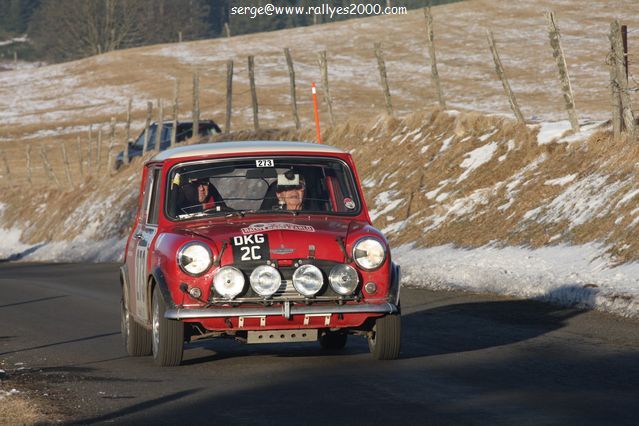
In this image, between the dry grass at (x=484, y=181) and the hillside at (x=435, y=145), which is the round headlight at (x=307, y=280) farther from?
the dry grass at (x=484, y=181)

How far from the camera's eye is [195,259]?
1026 cm

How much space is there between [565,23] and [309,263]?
78.1m

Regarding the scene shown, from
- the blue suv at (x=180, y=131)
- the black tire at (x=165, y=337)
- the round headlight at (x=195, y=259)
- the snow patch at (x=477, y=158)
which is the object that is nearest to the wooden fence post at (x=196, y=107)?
the blue suv at (x=180, y=131)

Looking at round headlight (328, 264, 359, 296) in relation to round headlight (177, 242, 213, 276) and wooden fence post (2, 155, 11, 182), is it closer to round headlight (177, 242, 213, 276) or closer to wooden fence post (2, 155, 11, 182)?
round headlight (177, 242, 213, 276)

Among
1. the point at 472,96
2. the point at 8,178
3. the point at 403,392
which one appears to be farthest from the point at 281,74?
the point at 403,392

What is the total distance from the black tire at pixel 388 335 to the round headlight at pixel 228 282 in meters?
1.12

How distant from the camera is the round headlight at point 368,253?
34.0 feet

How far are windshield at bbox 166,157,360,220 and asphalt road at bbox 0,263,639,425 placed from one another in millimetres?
1213

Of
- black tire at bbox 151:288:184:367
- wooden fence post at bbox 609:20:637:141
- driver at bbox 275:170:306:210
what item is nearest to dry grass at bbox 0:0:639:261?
wooden fence post at bbox 609:20:637:141

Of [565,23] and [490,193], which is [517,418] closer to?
[490,193]

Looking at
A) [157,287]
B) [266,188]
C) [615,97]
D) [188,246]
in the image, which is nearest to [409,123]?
[615,97]

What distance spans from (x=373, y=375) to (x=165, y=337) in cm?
165

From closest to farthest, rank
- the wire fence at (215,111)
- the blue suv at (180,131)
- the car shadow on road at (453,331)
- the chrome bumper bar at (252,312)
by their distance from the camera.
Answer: the chrome bumper bar at (252,312)
the car shadow on road at (453,331)
the blue suv at (180,131)
the wire fence at (215,111)

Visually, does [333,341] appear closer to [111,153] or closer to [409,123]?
[409,123]
